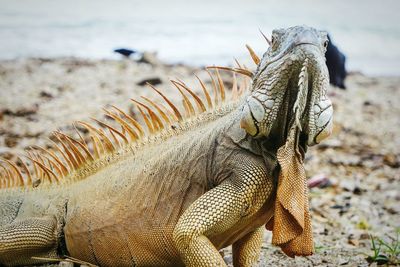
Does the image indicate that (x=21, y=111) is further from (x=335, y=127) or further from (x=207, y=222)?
(x=207, y=222)

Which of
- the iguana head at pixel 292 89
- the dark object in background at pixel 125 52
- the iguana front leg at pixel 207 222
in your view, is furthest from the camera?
the dark object in background at pixel 125 52

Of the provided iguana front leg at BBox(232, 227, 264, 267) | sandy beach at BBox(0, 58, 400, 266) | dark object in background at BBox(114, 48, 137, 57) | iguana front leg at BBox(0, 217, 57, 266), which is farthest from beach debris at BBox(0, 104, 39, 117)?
iguana front leg at BBox(232, 227, 264, 267)

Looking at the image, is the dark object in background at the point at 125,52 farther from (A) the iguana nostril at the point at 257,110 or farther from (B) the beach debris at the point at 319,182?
(A) the iguana nostril at the point at 257,110

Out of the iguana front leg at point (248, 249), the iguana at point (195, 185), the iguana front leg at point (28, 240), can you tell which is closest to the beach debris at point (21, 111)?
the iguana at point (195, 185)

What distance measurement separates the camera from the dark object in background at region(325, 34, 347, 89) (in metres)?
9.08

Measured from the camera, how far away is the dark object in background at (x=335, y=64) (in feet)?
29.8

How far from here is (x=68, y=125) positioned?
24.7ft

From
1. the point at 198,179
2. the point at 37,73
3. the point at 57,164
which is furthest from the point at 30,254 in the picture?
the point at 37,73

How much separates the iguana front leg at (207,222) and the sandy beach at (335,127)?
1.19m

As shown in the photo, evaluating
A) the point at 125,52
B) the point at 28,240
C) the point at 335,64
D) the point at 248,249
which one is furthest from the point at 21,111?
the point at 335,64

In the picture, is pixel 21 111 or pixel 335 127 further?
pixel 335 127

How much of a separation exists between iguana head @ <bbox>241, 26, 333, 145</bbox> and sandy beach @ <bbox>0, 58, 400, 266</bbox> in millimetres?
1537

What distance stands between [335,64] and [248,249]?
6794mm

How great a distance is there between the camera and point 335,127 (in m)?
8.27
